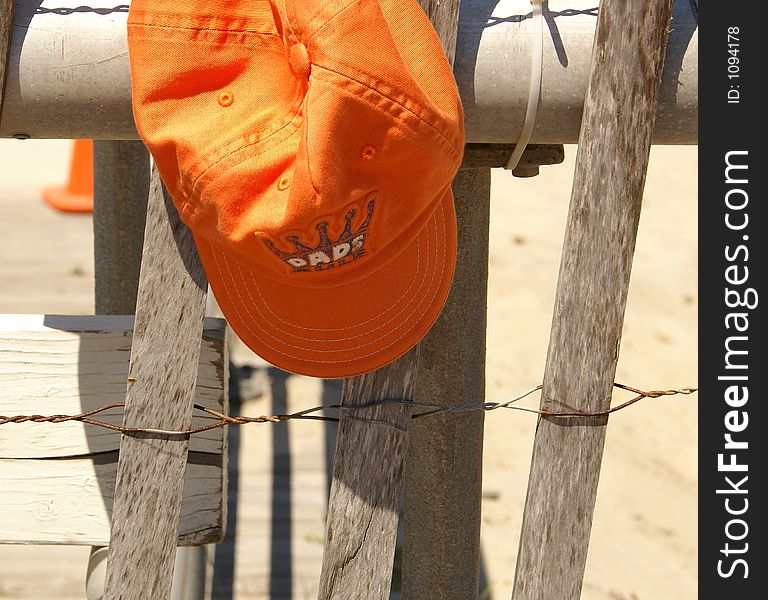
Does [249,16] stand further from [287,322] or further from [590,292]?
[590,292]

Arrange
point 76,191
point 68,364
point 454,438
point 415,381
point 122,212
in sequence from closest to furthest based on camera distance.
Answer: point 415,381, point 68,364, point 454,438, point 122,212, point 76,191

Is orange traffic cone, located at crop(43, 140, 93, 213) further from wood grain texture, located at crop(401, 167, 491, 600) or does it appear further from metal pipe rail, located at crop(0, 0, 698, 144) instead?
metal pipe rail, located at crop(0, 0, 698, 144)

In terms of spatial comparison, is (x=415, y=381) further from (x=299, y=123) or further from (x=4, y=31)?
(x=4, y=31)

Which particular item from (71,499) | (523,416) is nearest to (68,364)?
(71,499)

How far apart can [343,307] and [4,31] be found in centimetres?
63

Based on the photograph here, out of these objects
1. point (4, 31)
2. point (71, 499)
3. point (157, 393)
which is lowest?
point (71, 499)

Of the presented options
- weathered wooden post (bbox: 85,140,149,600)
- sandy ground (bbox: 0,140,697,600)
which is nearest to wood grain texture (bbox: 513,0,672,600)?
weathered wooden post (bbox: 85,140,149,600)

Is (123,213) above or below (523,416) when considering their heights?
above

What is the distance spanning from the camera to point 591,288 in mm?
1452

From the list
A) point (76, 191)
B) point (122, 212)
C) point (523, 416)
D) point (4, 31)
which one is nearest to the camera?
point (4, 31)

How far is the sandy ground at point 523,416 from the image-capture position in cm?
321

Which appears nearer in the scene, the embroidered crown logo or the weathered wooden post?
the embroidered crown logo

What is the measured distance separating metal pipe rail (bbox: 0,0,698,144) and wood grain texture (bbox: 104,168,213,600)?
0.15 metres

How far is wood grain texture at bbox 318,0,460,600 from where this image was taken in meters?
1.44
